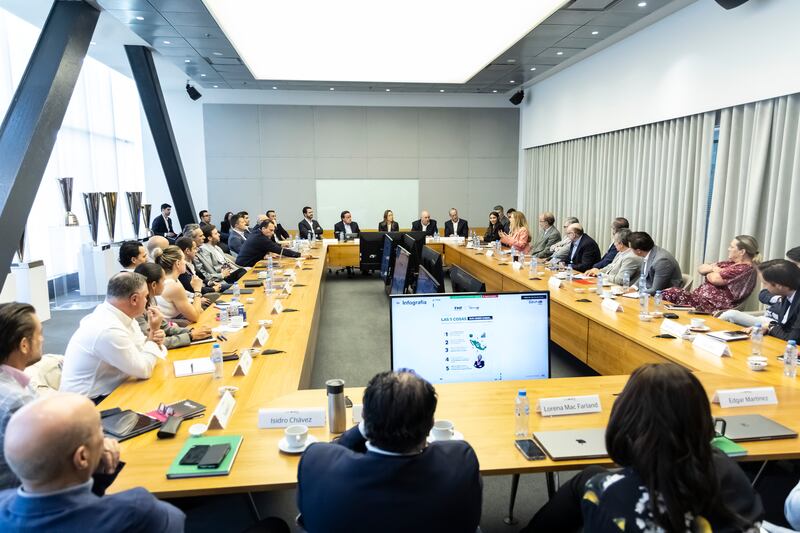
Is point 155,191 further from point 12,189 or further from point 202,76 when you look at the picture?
point 12,189

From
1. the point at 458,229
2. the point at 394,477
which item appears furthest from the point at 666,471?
the point at 458,229

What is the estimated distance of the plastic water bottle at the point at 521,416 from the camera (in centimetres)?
187

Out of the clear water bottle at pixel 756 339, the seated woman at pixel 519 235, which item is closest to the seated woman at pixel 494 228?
the seated woman at pixel 519 235

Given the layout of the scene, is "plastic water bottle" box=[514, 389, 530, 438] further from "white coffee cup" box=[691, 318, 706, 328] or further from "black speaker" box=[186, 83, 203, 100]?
"black speaker" box=[186, 83, 203, 100]

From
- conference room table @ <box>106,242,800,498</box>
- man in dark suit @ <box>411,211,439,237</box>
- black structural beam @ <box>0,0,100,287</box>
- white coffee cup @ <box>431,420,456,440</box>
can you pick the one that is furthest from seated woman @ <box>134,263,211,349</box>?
man in dark suit @ <box>411,211,439,237</box>

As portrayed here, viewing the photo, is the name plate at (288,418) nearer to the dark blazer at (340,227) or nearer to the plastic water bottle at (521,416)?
the plastic water bottle at (521,416)

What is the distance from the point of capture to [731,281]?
4.24 metres

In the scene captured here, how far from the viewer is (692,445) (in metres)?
1.12

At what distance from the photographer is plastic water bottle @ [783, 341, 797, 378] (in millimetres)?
2504

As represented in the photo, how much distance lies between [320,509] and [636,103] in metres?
7.67

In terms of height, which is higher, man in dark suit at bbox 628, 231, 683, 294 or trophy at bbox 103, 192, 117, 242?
trophy at bbox 103, 192, 117, 242

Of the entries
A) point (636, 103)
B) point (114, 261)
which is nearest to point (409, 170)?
point (636, 103)

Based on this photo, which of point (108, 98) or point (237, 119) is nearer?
point (108, 98)

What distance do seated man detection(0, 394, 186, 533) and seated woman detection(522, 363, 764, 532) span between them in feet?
3.46
